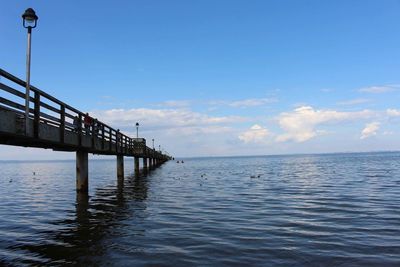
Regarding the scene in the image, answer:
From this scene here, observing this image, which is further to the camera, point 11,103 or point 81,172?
point 81,172

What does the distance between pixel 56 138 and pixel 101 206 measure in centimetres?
358

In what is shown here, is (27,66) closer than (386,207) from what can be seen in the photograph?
Yes

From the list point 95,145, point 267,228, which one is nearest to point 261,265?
point 267,228

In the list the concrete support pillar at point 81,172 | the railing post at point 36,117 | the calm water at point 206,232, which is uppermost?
the railing post at point 36,117

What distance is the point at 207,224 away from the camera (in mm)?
11695

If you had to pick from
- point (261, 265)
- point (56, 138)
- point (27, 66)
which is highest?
point (27, 66)

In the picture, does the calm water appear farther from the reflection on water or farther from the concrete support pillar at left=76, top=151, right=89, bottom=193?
the concrete support pillar at left=76, top=151, right=89, bottom=193

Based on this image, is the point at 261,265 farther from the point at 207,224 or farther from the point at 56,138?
the point at 56,138

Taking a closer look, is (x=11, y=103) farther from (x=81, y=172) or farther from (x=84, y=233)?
(x=81, y=172)

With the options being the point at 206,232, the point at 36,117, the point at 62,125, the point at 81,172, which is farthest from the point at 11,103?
the point at 81,172

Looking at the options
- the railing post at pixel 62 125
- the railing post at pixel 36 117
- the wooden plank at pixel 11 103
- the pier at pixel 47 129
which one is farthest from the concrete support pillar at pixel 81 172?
the wooden plank at pixel 11 103

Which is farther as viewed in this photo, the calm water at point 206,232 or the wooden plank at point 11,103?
the wooden plank at point 11,103

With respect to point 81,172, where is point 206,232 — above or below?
below

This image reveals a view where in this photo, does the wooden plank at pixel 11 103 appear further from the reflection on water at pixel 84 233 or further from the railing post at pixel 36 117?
the reflection on water at pixel 84 233
